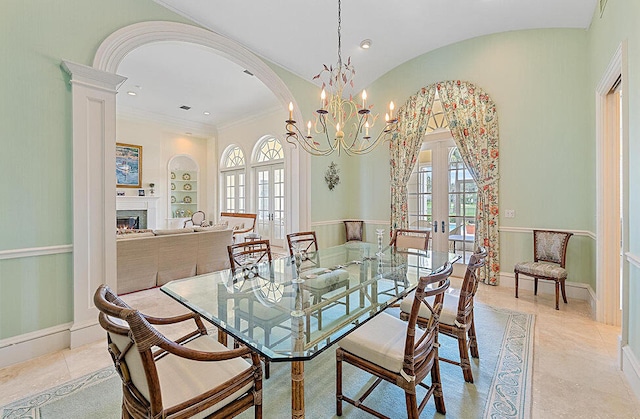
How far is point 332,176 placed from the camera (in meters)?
5.51

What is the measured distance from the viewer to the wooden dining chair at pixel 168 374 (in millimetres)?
1018

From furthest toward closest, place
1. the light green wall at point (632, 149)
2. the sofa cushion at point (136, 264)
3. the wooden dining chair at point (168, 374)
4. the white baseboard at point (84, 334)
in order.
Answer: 1. the sofa cushion at point (136, 264)
2. the white baseboard at point (84, 334)
3. the light green wall at point (632, 149)
4. the wooden dining chair at point (168, 374)

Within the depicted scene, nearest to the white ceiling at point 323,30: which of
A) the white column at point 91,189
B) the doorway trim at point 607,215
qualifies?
the white column at point 91,189

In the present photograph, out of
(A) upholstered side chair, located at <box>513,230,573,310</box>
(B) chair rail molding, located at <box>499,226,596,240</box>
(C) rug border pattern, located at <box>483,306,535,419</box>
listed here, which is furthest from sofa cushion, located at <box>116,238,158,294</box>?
(B) chair rail molding, located at <box>499,226,596,240</box>

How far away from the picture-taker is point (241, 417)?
1.73m

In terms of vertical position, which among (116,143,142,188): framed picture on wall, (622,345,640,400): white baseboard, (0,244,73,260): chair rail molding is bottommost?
(622,345,640,400): white baseboard

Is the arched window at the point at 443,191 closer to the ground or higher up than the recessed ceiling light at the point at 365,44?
closer to the ground

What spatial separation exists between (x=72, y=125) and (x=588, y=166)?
18.8ft

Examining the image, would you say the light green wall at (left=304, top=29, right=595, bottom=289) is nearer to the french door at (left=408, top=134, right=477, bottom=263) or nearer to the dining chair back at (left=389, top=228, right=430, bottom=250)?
the french door at (left=408, top=134, right=477, bottom=263)

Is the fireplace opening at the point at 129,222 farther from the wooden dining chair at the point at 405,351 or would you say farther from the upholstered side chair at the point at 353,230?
the wooden dining chair at the point at 405,351

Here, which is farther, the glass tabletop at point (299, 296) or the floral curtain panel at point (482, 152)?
the floral curtain panel at point (482, 152)

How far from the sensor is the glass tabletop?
142 centimetres

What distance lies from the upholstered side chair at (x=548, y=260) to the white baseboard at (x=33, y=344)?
16.4ft

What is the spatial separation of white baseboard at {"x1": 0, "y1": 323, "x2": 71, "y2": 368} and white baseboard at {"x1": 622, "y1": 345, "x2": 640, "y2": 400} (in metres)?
4.43
